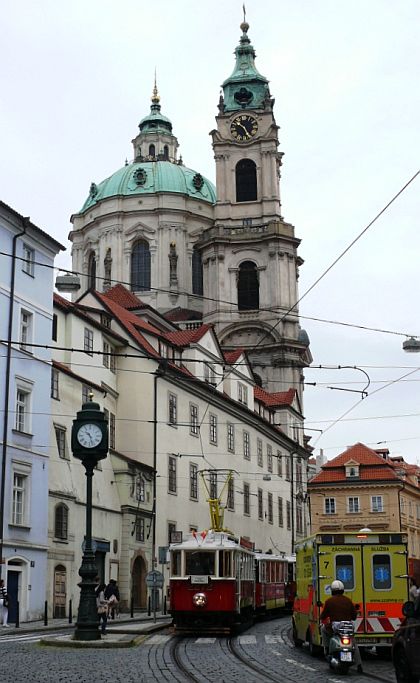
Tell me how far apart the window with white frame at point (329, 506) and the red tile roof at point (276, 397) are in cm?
1053

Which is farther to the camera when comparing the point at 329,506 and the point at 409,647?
the point at 329,506

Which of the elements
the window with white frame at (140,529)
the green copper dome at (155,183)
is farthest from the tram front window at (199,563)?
the green copper dome at (155,183)

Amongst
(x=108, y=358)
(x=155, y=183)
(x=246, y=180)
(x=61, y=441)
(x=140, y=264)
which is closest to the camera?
(x=61, y=441)

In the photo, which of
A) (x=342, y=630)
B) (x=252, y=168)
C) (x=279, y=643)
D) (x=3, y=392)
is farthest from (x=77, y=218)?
(x=342, y=630)

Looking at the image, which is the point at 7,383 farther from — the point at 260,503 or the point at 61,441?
the point at 260,503

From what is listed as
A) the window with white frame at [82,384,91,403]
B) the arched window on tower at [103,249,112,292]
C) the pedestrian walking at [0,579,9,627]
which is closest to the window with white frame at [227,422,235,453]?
the window with white frame at [82,384,91,403]

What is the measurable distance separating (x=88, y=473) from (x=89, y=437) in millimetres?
803

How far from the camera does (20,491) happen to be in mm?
36219

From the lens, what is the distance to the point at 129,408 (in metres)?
49.8

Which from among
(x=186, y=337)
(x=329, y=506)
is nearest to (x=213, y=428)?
(x=186, y=337)

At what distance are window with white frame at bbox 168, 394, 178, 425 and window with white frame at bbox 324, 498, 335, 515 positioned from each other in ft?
110

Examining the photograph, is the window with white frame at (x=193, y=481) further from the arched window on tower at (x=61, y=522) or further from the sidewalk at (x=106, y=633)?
the arched window on tower at (x=61, y=522)

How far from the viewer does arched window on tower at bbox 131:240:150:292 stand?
92.1m

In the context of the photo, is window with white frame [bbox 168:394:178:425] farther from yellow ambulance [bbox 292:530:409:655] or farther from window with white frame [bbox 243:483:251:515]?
yellow ambulance [bbox 292:530:409:655]
